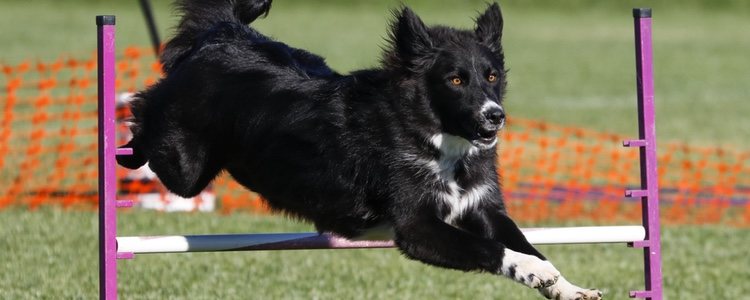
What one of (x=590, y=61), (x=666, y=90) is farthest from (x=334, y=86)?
(x=590, y=61)

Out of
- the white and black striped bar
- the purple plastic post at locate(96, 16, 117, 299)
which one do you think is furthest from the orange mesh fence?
the purple plastic post at locate(96, 16, 117, 299)

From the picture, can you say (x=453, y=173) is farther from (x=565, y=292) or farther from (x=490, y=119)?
(x=565, y=292)

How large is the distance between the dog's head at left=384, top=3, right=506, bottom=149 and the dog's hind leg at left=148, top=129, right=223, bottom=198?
4.17 feet

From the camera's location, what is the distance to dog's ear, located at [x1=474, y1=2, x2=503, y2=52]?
17.9ft

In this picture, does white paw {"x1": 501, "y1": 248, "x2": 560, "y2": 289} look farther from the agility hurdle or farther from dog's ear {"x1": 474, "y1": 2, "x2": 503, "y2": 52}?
dog's ear {"x1": 474, "y1": 2, "x2": 503, "y2": 52}

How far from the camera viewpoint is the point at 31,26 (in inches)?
1169

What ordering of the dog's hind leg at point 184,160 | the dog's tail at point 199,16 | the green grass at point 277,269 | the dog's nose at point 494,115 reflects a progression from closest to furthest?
1. the dog's nose at point 494,115
2. the dog's hind leg at point 184,160
3. the dog's tail at point 199,16
4. the green grass at point 277,269

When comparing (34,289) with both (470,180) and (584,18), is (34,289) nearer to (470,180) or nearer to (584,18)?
(470,180)

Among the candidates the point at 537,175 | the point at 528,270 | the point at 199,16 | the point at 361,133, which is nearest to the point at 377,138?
the point at 361,133

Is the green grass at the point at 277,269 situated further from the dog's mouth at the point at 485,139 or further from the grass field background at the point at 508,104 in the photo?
the dog's mouth at the point at 485,139

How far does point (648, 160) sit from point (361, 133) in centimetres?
142

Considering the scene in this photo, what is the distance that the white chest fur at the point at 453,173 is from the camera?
5340 mm

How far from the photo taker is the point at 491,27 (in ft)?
18.0

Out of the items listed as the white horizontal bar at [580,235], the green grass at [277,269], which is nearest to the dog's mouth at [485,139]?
the white horizontal bar at [580,235]
